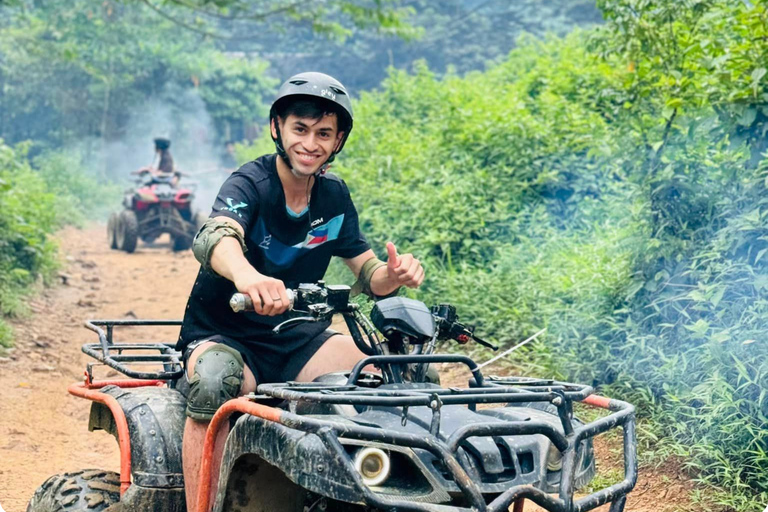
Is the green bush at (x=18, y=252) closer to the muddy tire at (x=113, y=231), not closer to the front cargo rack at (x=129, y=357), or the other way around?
the muddy tire at (x=113, y=231)

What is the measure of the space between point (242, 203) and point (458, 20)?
28029mm

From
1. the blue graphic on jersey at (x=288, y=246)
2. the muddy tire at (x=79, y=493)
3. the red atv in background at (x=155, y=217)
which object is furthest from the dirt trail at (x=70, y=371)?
the blue graphic on jersey at (x=288, y=246)

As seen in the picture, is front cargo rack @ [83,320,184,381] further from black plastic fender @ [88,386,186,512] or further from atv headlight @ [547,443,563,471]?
atv headlight @ [547,443,563,471]

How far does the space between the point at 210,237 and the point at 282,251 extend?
0.43 m

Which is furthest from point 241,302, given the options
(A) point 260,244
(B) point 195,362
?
(A) point 260,244

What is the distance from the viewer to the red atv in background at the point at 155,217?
14234 millimetres

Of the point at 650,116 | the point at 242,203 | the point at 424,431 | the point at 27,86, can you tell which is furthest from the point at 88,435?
the point at 27,86

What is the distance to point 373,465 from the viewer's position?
2.37m

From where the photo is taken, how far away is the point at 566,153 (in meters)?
8.83

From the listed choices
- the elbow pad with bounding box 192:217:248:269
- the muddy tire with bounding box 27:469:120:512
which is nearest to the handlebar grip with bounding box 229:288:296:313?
the elbow pad with bounding box 192:217:248:269

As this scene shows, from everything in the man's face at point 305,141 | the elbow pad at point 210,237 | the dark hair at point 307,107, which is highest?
the dark hair at point 307,107

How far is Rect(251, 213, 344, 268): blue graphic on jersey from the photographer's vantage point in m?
3.32

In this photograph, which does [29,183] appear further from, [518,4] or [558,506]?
[518,4]

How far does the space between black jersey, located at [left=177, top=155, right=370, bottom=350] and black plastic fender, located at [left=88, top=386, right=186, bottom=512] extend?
0.90ft
